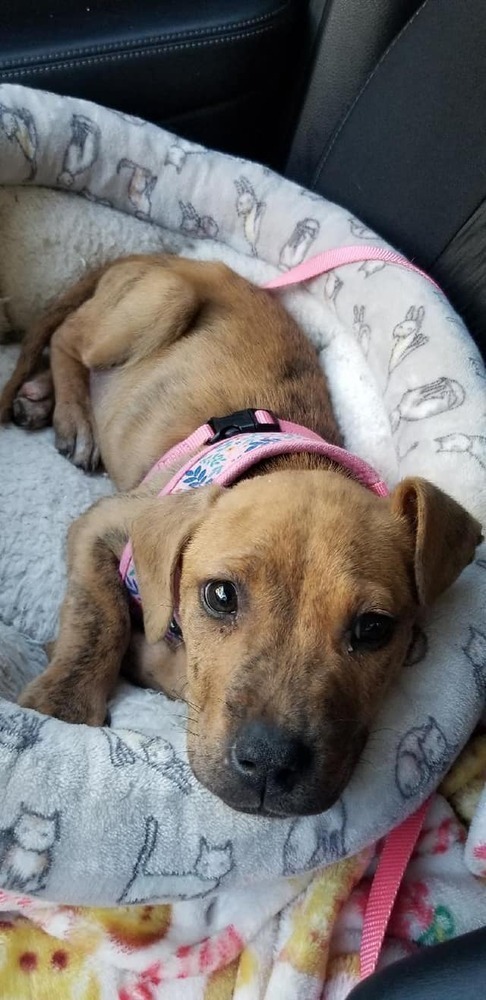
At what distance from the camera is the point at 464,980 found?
1125mm

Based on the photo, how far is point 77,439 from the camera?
3168 millimetres

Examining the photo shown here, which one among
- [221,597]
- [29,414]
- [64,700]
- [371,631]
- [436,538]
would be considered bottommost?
[29,414]

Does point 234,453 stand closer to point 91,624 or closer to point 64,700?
point 91,624

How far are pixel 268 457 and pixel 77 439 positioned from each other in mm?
1076

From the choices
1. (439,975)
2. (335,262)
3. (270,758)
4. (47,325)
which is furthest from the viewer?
(47,325)

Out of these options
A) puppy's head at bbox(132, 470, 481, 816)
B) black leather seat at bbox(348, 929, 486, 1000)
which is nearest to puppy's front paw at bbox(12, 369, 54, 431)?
puppy's head at bbox(132, 470, 481, 816)

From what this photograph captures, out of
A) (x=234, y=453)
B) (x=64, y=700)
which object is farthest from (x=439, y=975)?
(x=234, y=453)

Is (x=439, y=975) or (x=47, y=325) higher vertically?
(x=439, y=975)

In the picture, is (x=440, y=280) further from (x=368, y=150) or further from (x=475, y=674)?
(x=475, y=674)

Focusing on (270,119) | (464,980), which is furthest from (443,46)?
(464,980)

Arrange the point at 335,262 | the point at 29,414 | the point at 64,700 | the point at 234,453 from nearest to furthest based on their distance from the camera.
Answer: the point at 64,700
the point at 234,453
the point at 335,262
the point at 29,414

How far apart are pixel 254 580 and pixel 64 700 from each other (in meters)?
0.68

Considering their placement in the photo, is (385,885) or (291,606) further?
(385,885)

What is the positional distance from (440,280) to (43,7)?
6.12 feet
